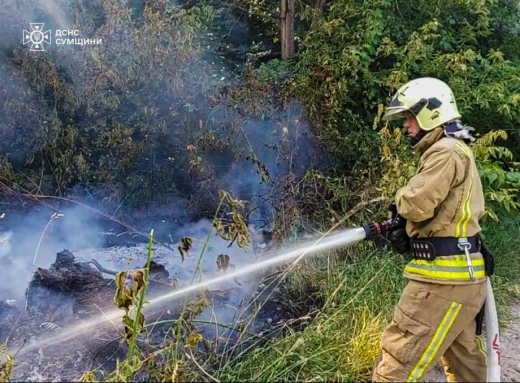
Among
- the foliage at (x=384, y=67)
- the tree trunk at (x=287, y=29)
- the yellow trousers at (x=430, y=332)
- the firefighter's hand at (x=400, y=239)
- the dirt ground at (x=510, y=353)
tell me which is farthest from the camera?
the tree trunk at (x=287, y=29)

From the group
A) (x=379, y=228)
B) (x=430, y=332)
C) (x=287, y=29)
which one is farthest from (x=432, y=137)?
(x=287, y=29)

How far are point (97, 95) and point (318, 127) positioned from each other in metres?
2.81

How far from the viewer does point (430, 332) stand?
9.05 feet

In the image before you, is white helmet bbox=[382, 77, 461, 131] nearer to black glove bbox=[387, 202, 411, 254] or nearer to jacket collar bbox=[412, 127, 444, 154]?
jacket collar bbox=[412, 127, 444, 154]

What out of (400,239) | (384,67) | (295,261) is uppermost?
(384,67)

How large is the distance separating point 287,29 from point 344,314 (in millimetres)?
4539

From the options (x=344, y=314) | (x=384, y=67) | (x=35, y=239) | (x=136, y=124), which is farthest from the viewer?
(x=136, y=124)

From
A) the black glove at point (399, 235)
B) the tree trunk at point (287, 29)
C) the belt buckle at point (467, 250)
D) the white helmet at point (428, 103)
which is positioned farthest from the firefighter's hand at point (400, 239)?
the tree trunk at point (287, 29)

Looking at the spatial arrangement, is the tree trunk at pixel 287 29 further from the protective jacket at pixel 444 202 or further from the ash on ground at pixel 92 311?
the protective jacket at pixel 444 202

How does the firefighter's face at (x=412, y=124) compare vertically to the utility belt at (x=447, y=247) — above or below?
above

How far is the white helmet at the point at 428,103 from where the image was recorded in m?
2.83

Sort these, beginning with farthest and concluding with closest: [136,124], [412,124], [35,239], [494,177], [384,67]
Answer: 1. [136,124]
2. [384,67]
3. [35,239]
4. [494,177]
5. [412,124]

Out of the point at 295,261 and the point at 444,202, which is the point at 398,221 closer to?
the point at 444,202

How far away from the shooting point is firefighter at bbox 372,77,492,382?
106 inches
